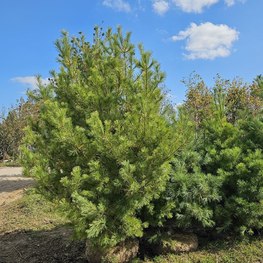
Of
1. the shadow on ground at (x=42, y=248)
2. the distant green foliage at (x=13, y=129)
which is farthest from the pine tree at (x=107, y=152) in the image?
the distant green foliage at (x=13, y=129)

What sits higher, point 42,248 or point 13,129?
point 13,129

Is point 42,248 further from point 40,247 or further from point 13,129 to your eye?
point 13,129

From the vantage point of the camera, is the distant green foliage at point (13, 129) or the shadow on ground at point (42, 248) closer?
the shadow on ground at point (42, 248)

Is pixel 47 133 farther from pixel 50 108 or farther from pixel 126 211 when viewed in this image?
pixel 126 211

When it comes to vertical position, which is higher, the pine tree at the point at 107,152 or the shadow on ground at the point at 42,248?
the pine tree at the point at 107,152

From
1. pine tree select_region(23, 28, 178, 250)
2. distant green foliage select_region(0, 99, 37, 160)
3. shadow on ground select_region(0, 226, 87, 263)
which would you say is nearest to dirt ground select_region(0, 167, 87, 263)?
shadow on ground select_region(0, 226, 87, 263)

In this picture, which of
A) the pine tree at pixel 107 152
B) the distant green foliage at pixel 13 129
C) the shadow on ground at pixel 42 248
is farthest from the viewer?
the distant green foliage at pixel 13 129

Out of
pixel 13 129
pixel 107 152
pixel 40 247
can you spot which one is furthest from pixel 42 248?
pixel 13 129

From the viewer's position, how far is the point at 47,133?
4.68 metres

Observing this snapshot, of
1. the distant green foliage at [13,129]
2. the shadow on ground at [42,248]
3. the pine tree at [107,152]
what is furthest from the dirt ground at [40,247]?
the distant green foliage at [13,129]

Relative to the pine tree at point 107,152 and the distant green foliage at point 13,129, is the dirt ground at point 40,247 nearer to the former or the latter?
the pine tree at point 107,152

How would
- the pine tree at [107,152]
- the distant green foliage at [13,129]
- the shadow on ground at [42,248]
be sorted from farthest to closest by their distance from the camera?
the distant green foliage at [13,129] → the shadow on ground at [42,248] → the pine tree at [107,152]

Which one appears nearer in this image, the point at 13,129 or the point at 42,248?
the point at 42,248

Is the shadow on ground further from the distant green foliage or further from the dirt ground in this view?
the distant green foliage
